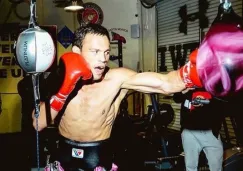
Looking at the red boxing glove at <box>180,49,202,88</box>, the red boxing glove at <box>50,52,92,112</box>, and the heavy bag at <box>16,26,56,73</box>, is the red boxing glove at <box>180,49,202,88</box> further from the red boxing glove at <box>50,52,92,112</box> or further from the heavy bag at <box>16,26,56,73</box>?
the heavy bag at <box>16,26,56,73</box>

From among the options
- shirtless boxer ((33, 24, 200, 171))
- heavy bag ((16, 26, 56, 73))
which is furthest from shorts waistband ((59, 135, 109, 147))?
Answer: heavy bag ((16, 26, 56, 73))

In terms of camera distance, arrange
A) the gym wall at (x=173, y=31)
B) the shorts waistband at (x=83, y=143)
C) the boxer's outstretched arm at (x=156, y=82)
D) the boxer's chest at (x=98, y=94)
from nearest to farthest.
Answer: the boxer's outstretched arm at (x=156, y=82) → the shorts waistband at (x=83, y=143) → the boxer's chest at (x=98, y=94) → the gym wall at (x=173, y=31)

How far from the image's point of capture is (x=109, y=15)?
8.55 metres

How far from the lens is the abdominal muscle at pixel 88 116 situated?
2.55 metres

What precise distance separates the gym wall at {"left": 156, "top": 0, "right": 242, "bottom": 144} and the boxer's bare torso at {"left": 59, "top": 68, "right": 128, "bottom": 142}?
16.2ft

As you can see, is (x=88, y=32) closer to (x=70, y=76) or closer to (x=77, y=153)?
(x=70, y=76)

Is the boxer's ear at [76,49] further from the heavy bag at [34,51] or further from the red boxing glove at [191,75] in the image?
the red boxing glove at [191,75]

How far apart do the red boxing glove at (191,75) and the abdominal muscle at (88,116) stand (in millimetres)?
734

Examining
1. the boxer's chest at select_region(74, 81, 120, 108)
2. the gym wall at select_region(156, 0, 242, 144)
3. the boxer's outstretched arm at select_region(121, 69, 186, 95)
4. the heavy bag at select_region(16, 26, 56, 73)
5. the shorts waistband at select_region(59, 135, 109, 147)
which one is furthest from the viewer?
the gym wall at select_region(156, 0, 242, 144)

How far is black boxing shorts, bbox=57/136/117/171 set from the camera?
246 cm

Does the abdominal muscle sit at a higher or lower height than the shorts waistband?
higher

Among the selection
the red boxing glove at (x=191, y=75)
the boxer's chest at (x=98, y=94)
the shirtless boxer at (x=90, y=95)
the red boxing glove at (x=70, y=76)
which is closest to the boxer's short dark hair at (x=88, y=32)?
the shirtless boxer at (x=90, y=95)

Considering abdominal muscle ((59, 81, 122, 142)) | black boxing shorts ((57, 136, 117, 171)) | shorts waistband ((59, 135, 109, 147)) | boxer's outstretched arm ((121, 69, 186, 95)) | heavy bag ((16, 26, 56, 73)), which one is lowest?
black boxing shorts ((57, 136, 117, 171))

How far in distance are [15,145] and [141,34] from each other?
472 centimetres
